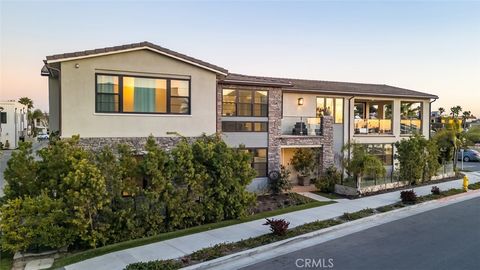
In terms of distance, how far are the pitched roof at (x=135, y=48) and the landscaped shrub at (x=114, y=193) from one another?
3467 millimetres

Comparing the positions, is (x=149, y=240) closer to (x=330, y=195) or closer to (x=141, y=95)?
(x=141, y=95)

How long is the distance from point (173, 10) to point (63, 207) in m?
11.0

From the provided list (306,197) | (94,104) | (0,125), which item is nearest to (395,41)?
(306,197)

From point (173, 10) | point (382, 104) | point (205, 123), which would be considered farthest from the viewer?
point (382, 104)

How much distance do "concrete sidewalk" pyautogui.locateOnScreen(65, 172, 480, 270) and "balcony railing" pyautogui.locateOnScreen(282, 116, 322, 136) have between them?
5.17 metres

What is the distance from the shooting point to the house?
12828 mm

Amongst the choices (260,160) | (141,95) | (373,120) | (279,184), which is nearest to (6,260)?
(141,95)

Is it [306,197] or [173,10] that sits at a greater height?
[173,10]

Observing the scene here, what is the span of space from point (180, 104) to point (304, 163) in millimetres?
8996

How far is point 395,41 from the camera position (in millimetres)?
22188

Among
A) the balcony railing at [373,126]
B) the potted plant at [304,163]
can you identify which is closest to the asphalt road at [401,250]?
the potted plant at [304,163]

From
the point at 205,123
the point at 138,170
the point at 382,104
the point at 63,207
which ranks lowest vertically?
the point at 63,207

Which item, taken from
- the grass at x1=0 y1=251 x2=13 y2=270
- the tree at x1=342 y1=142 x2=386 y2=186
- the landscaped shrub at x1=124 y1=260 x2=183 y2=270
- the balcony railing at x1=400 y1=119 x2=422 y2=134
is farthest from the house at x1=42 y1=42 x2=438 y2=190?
the landscaped shrub at x1=124 y1=260 x2=183 y2=270

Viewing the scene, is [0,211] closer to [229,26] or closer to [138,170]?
[138,170]
